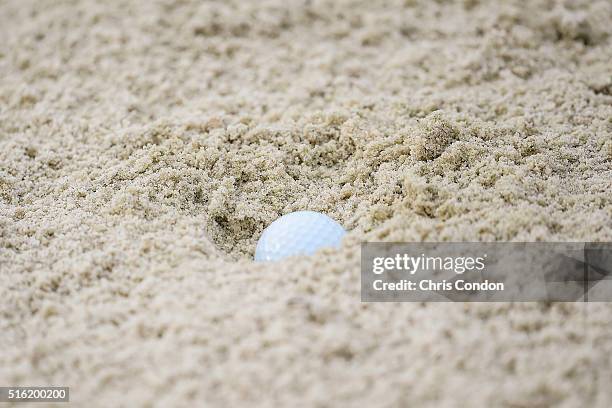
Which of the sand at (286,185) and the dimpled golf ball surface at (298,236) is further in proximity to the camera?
the dimpled golf ball surface at (298,236)

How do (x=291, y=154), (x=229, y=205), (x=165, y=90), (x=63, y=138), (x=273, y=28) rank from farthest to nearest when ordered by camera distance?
(x=273, y=28) < (x=165, y=90) < (x=63, y=138) < (x=291, y=154) < (x=229, y=205)

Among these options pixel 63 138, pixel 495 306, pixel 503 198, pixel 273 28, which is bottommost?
pixel 495 306

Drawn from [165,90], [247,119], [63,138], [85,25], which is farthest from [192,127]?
[85,25]

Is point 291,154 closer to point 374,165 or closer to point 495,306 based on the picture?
point 374,165

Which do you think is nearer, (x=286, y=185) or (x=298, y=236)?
(x=298, y=236)

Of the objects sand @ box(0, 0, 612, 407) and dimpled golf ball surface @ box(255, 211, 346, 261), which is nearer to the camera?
sand @ box(0, 0, 612, 407)
